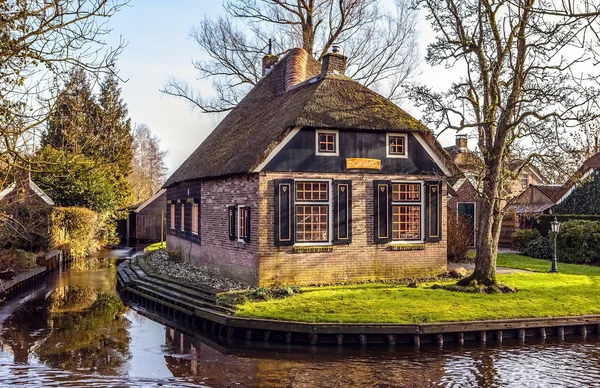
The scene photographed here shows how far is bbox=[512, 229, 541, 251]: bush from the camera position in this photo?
1041 inches

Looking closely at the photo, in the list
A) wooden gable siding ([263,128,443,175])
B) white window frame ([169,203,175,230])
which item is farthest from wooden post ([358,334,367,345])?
white window frame ([169,203,175,230])

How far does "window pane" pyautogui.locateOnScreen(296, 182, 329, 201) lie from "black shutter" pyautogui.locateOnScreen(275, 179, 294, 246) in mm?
327

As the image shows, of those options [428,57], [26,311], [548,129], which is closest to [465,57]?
[428,57]

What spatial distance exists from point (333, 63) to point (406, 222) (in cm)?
536

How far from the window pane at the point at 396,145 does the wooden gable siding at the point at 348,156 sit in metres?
0.20

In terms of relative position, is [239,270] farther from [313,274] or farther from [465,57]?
[465,57]

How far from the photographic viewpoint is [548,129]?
14.3 m

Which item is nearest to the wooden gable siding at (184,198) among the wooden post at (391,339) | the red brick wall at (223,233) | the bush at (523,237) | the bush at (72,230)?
the red brick wall at (223,233)

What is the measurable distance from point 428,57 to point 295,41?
16413mm

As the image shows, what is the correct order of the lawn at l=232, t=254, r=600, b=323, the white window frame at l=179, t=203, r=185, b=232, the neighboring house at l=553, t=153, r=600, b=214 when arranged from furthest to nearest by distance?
the neighboring house at l=553, t=153, r=600, b=214, the white window frame at l=179, t=203, r=185, b=232, the lawn at l=232, t=254, r=600, b=323

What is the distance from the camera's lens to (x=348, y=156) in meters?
16.2

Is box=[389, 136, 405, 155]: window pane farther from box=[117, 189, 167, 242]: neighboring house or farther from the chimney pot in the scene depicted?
box=[117, 189, 167, 242]: neighboring house

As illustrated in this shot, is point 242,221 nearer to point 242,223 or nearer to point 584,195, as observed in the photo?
point 242,223

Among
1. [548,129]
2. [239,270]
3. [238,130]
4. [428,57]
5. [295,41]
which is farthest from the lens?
[295,41]
